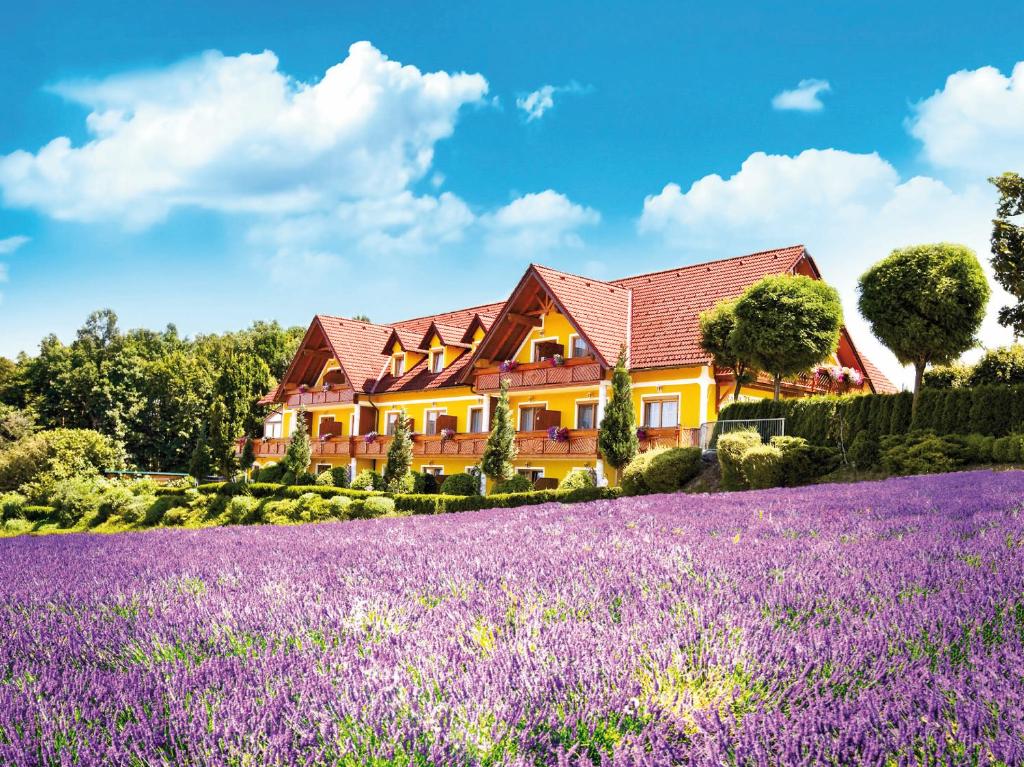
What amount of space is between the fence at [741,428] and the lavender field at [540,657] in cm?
Result: 2031

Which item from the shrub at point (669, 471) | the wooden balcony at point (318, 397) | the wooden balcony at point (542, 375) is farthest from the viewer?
the wooden balcony at point (318, 397)

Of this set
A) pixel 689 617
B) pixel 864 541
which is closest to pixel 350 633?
pixel 689 617

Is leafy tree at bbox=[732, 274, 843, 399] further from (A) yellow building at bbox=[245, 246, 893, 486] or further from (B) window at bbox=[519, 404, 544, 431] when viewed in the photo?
(B) window at bbox=[519, 404, 544, 431]

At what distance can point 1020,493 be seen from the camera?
8922 millimetres

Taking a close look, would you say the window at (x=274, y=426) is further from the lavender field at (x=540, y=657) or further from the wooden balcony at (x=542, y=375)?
the lavender field at (x=540, y=657)

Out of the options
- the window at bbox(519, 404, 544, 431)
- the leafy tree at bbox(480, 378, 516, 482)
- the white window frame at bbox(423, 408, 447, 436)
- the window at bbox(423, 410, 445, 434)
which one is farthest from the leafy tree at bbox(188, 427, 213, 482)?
the leafy tree at bbox(480, 378, 516, 482)

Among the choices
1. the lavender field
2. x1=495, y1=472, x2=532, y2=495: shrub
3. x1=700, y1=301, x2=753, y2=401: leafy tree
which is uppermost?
x1=700, y1=301, x2=753, y2=401: leafy tree

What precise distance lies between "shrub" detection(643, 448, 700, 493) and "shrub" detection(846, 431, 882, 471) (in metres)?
4.34

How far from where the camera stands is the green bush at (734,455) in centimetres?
2059

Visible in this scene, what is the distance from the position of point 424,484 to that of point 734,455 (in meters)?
17.2

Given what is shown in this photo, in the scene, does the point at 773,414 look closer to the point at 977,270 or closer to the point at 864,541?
the point at 977,270

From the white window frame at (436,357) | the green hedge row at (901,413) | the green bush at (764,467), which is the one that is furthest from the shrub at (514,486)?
the white window frame at (436,357)

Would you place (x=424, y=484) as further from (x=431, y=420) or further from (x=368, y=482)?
(x=431, y=420)

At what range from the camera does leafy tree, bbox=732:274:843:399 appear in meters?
26.5
